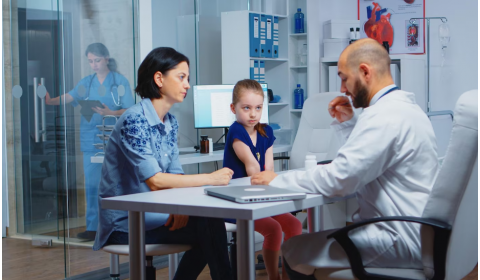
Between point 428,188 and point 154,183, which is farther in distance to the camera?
point 154,183

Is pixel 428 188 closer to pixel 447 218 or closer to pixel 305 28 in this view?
pixel 447 218

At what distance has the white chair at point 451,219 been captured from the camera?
1.58 m

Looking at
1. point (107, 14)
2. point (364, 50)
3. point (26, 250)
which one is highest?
point (107, 14)

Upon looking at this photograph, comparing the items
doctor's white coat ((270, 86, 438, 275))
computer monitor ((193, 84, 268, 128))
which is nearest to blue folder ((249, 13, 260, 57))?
computer monitor ((193, 84, 268, 128))

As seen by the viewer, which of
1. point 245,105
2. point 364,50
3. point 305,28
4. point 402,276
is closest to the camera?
point 402,276

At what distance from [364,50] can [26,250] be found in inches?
102

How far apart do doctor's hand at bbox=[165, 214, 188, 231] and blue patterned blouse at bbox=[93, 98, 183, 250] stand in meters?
0.02

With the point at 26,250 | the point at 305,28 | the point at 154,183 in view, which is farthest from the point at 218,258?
the point at 305,28

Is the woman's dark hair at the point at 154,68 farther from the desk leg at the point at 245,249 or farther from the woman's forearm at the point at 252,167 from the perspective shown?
the desk leg at the point at 245,249

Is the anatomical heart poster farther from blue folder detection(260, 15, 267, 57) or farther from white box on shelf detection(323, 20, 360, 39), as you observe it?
blue folder detection(260, 15, 267, 57)

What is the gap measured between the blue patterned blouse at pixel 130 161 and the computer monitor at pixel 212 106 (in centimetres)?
214

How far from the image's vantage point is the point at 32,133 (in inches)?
138

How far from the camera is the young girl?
8.59 feet

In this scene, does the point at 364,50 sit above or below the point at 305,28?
below
